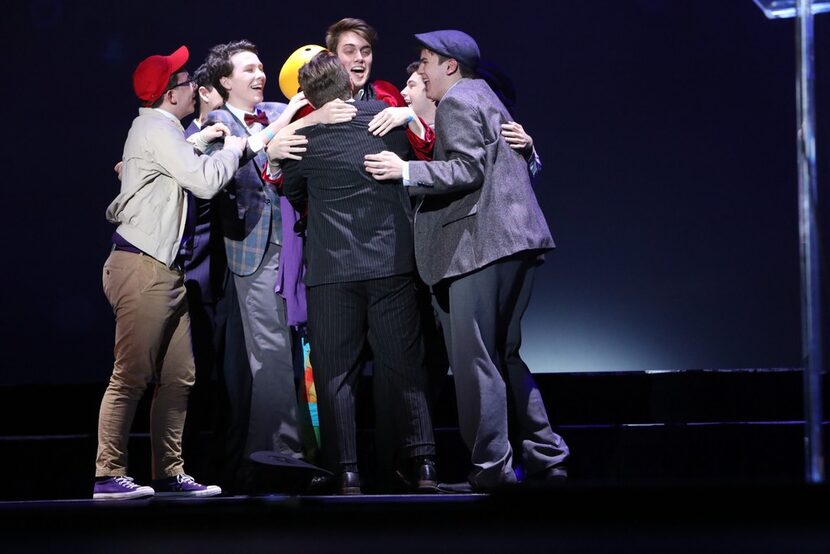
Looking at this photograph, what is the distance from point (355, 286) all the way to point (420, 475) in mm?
571

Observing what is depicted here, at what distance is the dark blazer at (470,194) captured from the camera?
9.29ft

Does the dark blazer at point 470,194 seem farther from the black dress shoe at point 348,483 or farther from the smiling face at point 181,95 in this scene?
the smiling face at point 181,95

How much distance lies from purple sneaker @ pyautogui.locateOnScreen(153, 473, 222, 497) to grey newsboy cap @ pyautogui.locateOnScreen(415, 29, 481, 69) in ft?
4.66

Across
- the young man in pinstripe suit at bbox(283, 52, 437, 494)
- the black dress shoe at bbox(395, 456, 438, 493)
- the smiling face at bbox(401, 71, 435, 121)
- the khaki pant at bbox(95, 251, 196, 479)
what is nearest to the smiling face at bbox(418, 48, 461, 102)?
the young man in pinstripe suit at bbox(283, 52, 437, 494)

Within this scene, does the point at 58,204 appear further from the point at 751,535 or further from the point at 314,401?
the point at 751,535

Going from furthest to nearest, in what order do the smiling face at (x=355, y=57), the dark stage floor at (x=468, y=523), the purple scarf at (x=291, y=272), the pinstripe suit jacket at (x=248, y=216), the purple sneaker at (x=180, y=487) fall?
the smiling face at (x=355, y=57) < the pinstripe suit jacket at (x=248, y=216) < the purple scarf at (x=291, y=272) < the purple sneaker at (x=180, y=487) < the dark stage floor at (x=468, y=523)

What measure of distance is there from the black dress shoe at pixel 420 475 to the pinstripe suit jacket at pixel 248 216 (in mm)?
822

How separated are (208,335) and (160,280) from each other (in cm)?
56

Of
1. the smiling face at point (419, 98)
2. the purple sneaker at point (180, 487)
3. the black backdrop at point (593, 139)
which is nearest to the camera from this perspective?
the purple sneaker at point (180, 487)

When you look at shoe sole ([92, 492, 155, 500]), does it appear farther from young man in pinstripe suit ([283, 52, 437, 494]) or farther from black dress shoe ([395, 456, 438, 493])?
black dress shoe ([395, 456, 438, 493])

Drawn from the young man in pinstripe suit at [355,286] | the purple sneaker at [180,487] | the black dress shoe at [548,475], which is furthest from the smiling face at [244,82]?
the black dress shoe at [548,475]

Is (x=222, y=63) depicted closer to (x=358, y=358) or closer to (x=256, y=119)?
(x=256, y=119)

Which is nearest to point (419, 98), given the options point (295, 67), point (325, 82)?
point (295, 67)

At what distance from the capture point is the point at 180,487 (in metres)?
2.96
